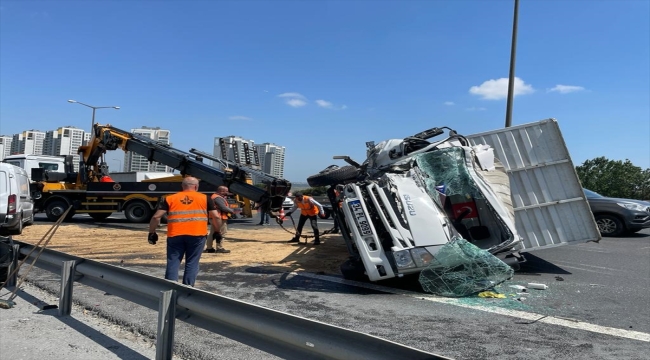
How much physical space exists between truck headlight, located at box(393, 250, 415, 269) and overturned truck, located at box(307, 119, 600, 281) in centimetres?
1

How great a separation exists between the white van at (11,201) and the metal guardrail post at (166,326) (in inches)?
384

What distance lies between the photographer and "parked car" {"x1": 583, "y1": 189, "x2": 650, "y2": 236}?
12.8 metres

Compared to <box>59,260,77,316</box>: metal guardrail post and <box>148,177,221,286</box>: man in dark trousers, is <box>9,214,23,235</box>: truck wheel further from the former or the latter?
<box>148,177,221,286</box>: man in dark trousers

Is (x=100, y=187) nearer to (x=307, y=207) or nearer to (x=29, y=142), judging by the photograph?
(x=307, y=207)

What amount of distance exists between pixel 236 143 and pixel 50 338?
13.7m

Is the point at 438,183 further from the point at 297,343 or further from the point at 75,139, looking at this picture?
the point at 75,139

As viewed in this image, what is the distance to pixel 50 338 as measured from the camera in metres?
4.42

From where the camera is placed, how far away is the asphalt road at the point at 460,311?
4230mm

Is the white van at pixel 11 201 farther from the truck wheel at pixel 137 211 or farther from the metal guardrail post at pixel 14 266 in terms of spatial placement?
the metal guardrail post at pixel 14 266

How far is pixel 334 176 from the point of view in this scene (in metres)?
8.69

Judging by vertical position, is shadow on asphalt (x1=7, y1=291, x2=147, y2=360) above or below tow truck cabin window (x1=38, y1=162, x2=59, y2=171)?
below

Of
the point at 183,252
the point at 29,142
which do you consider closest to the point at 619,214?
the point at 183,252

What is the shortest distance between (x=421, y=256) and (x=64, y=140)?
44.0 m

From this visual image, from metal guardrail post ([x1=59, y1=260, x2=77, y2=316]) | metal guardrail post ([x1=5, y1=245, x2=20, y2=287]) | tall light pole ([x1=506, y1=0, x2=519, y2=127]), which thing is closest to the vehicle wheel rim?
tall light pole ([x1=506, y1=0, x2=519, y2=127])
